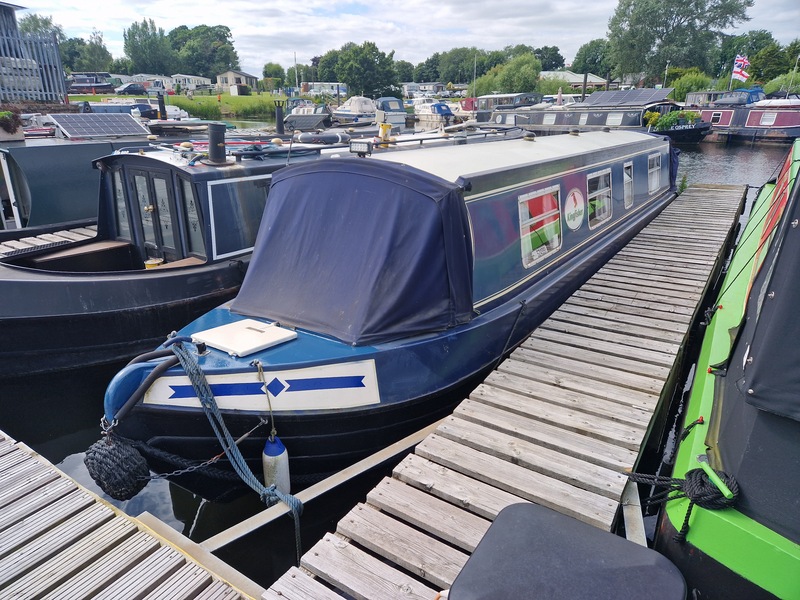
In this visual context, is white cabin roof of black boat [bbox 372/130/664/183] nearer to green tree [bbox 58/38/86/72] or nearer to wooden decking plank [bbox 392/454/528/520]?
wooden decking plank [bbox 392/454/528/520]

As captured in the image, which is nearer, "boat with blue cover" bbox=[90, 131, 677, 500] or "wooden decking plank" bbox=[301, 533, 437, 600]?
"wooden decking plank" bbox=[301, 533, 437, 600]

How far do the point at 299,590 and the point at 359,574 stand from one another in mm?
286

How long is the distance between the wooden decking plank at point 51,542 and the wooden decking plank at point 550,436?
7.60ft

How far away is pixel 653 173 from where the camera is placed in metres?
9.76

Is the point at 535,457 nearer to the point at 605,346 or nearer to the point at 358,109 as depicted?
the point at 605,346

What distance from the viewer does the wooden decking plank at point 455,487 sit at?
293 cm

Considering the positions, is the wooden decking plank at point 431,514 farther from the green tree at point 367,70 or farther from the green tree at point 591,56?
the green tree at point 591,56

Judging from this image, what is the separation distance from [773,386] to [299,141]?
8.93m

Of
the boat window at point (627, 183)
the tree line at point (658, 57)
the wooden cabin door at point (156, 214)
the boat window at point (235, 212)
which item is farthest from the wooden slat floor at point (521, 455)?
the tree line at point (658, 57)

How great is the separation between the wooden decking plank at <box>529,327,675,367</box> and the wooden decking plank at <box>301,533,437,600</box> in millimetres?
2609

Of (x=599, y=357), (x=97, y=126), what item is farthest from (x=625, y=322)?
(x=97, y=126)

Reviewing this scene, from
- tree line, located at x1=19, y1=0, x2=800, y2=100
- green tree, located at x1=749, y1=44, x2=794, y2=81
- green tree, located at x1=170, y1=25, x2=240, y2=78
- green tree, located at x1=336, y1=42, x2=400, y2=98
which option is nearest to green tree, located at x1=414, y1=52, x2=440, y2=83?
green tree, located at x1=170, y1=25, x2=240, y2=78

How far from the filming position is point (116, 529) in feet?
10.1

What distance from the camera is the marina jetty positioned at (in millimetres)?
2654
